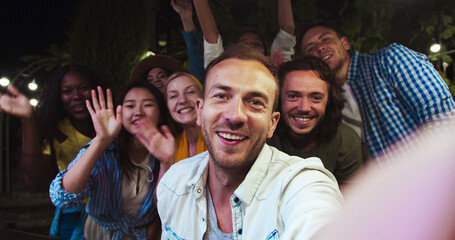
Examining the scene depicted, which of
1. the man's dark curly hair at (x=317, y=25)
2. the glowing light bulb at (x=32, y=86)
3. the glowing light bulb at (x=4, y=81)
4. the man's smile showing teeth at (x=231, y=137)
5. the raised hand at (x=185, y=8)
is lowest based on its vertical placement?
the man's smile showing teeth at (x=231, y=137)

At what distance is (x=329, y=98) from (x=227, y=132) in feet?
1.25

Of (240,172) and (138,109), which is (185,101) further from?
(240,172)

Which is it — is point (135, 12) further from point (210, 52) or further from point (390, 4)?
point (390, 4)

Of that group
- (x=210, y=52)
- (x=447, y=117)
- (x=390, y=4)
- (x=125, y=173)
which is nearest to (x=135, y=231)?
(x=125, y=173)

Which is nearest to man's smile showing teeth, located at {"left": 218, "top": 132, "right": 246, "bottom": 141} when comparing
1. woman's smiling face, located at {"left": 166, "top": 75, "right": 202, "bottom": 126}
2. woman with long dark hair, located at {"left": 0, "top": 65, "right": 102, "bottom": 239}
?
woman's smiling face, located at {"left": 166, "top": 75, "right": 202, "bottom": 126}

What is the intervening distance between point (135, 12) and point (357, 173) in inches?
43.2

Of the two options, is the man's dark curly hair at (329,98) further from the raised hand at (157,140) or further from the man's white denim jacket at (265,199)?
the raised hand at (157,140)

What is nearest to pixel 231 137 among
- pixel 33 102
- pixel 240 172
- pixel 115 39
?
pixel 240 172

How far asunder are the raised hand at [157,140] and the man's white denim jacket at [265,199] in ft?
0.47

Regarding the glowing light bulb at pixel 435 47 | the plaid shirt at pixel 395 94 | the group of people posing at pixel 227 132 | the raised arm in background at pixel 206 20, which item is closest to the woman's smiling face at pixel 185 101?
the group of people posing at pixel 227 132

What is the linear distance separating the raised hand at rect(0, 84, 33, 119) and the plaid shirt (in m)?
1.24

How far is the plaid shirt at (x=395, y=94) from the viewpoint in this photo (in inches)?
32.6

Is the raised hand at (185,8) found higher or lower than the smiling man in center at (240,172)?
higher

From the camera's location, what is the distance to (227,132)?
80cm
